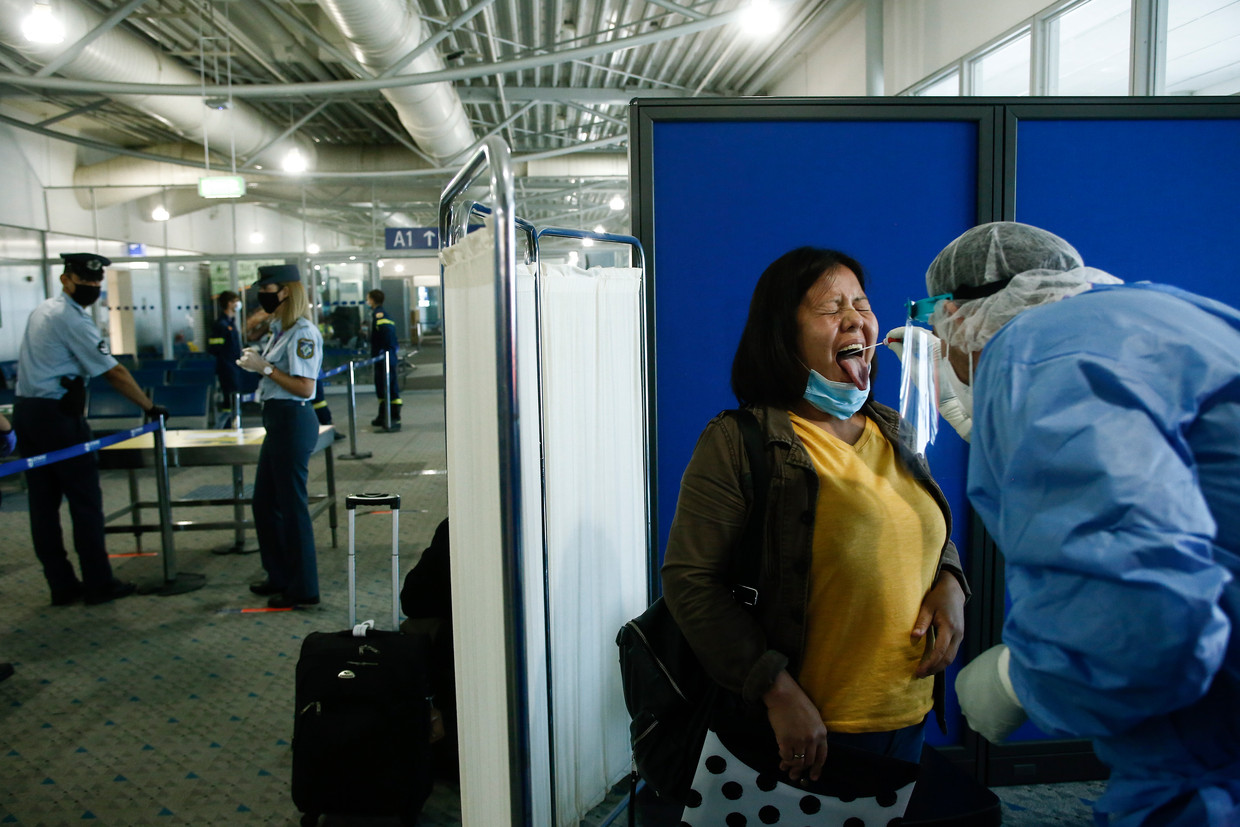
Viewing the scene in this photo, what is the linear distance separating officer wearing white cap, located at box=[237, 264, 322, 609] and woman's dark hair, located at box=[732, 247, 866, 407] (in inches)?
107

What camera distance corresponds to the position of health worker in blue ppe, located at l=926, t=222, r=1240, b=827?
2.44ft

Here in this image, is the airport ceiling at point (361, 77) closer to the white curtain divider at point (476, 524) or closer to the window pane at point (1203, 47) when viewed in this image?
the window pane at point (1203, 47)

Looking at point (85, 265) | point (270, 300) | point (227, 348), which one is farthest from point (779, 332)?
point (227, 348)

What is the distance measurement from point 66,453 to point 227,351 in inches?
239

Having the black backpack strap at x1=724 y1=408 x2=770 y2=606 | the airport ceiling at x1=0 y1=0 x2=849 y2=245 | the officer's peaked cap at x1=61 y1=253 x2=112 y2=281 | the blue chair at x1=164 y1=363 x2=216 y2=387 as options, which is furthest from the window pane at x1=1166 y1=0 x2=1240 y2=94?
the blue chair at x1=164 y1=363 x2=216 y2=387

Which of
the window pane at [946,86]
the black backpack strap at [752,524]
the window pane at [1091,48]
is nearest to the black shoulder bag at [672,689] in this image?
the black backpack strap at [752,524]

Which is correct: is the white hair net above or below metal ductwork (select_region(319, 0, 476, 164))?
below

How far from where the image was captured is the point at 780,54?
8.38 meters

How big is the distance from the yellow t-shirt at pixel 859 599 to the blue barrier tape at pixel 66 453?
318cm

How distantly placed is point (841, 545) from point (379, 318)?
8.46m

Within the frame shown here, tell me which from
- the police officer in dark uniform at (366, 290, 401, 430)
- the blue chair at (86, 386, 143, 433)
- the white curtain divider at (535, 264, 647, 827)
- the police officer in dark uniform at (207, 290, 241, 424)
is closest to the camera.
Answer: the white curtain divider at (535, 264, 647, 827)

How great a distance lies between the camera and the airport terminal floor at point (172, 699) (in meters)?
2.38

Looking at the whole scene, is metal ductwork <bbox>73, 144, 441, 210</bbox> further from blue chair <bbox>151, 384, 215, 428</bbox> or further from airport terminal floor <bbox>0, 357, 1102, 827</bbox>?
airport terminal floor <bbox>0, 357, 1102, 827</bbox>

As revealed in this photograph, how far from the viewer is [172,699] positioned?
10.0ft
